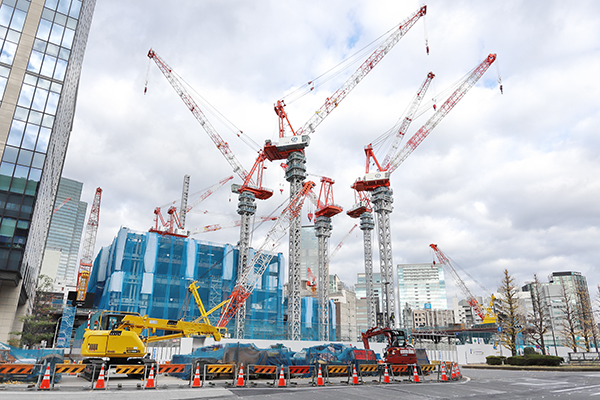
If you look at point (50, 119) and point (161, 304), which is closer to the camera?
point (50, 119)

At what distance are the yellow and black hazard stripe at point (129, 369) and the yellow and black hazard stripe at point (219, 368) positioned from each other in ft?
10.5

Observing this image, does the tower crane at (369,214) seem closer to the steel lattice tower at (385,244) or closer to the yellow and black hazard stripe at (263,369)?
the steel lattice tower at (385,244)

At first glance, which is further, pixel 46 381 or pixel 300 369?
pixel 300 369

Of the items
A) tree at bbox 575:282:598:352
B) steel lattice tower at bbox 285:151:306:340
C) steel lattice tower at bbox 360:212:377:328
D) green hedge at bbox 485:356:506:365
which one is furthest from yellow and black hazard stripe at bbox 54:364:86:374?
steel lattice tower at bbox 360:212:377:328

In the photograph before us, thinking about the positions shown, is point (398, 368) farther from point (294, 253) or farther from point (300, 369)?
point (294, 253)

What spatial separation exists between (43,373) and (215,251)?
223 feet

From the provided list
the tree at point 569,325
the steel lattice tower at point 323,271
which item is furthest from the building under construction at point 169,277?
the tree at point 569,325

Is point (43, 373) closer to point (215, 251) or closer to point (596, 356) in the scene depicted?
point (596, 356)

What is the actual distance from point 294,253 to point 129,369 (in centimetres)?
3744

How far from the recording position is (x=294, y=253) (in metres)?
55.2

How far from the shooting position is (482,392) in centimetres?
1770

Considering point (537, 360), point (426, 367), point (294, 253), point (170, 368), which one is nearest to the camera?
point (170, 368)

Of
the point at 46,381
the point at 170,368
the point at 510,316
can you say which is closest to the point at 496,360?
the point at 510,316

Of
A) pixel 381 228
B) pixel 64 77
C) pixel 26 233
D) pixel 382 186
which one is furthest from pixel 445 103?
pixel 26 233
